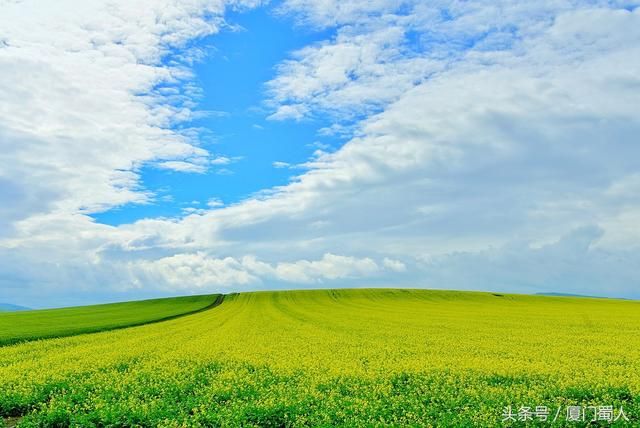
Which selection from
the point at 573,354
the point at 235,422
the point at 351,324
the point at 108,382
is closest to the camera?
the point at 235,422

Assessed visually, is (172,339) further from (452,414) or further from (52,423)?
(452,414)

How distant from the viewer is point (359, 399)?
1575 cm

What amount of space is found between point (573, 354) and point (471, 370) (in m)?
9.81

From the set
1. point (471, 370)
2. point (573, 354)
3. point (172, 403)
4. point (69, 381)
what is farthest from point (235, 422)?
point (573, 354)

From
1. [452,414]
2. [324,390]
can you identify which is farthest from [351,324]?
[452,414]

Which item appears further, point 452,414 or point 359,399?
point 359,399

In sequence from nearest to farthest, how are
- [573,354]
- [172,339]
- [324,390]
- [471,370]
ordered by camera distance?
[324,390] < [471,370] < [573,354] < [172,339]

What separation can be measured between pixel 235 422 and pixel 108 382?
832cm

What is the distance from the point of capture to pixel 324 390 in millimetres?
17656

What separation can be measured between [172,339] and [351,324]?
1862cm

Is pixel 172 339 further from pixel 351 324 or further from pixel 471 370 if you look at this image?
pixel 471 370

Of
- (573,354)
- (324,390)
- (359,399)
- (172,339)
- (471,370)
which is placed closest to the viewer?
(359,399)

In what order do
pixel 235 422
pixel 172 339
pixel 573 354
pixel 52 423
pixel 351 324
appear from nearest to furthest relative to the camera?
pixel 235 422 → pixel 52 423 → pixel 573 354 → pixel 172 339 → pixel 351 324

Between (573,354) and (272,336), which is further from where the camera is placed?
(272,336)
